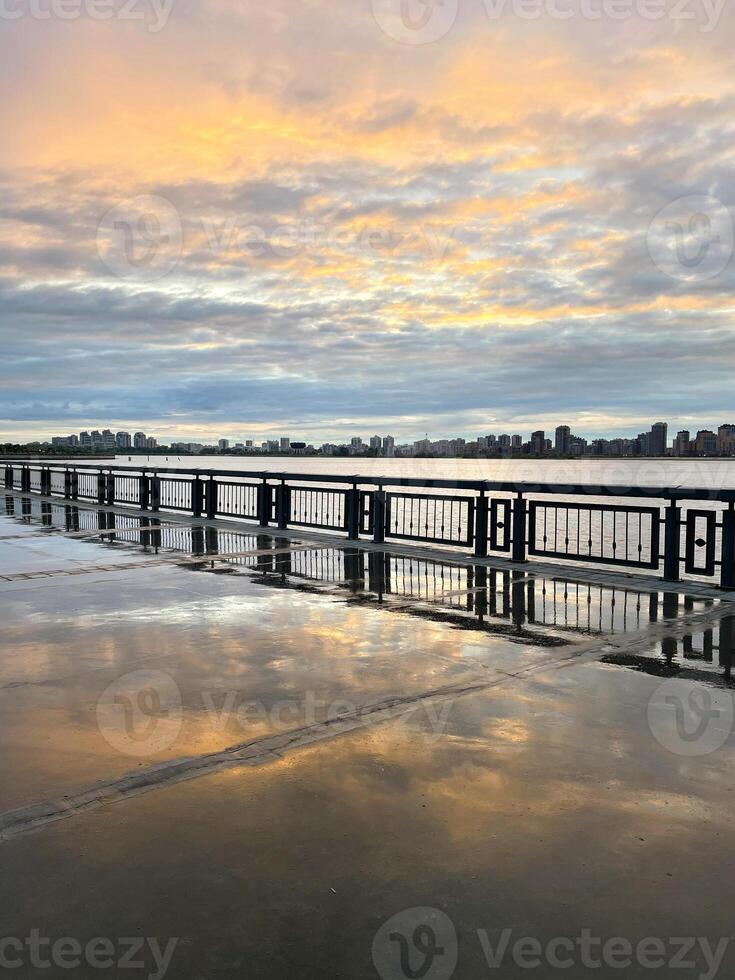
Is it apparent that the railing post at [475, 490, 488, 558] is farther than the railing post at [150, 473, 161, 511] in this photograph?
No

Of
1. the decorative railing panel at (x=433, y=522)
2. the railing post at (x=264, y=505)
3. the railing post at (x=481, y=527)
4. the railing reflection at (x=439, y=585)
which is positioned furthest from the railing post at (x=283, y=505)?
the railing post at (x=481, y=527)

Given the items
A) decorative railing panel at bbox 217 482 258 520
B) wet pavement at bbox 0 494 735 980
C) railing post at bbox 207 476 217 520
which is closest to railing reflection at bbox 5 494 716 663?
wet pavement at bbox 0 494 735 980

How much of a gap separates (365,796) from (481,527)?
9800mm

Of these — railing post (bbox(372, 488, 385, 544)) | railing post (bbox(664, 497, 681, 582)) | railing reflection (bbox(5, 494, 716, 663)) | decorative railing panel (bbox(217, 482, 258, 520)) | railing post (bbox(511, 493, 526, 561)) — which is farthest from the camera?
decorative railing panel (bbox(217, 482, 258, 520))

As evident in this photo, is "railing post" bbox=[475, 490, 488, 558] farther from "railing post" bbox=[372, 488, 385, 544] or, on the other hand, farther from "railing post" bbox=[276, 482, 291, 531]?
"railing post" bbox=[276, 482, 291, 531]

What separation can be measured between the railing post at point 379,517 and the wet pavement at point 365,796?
6.98 meters

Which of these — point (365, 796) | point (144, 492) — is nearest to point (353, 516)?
point (144, 492)

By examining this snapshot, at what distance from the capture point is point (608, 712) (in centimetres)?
539

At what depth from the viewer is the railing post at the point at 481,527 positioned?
1357 centimetres

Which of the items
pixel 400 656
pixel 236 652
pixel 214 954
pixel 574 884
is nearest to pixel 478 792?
pixel 574 884

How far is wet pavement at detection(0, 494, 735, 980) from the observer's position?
294 cm

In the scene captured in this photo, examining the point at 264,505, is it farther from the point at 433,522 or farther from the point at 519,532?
the point at 433,522

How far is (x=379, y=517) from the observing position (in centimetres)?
1545

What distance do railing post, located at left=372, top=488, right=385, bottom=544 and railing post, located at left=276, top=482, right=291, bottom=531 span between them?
3082 millimetres
